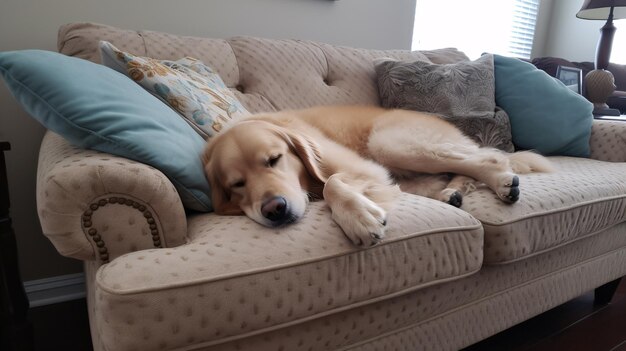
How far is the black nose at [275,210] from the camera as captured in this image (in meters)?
1.02

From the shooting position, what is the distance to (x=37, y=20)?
177cm

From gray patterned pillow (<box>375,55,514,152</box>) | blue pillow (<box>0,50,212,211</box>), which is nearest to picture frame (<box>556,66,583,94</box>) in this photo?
gray patterned pillow (<box>375,55,514,152</box>)

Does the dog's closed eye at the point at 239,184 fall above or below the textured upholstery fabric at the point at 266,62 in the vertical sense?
below

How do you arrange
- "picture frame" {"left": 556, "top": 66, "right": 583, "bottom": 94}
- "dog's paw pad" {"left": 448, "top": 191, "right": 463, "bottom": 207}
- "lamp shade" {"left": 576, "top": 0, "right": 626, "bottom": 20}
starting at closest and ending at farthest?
"dog's paw pad" {"left": 448, "top": 191, "right": 463, "bottom": 207} < "lamp shade" {"left": 576, "top": 0, "right": 626, "bottom": 20} < "picture frame" {"left": 556, "top": 66, "right": 583, "bottom": 94}

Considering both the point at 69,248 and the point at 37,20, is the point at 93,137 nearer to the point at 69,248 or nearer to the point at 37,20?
the point at 69,248

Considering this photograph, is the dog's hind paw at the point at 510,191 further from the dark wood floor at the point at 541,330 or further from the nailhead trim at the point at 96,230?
the nailhead trim at the point at 96,230

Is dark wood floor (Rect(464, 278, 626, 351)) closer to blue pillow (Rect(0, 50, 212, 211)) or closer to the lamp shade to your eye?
blue pillow (Rect(0, 50, 212, 211))

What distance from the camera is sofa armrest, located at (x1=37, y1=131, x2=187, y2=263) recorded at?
0.85 metres

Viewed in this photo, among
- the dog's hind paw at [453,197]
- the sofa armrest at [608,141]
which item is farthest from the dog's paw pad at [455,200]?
the sofa armrest at [608,141]

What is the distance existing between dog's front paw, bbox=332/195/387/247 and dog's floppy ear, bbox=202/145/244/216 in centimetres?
32

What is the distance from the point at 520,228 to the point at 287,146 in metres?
0.79

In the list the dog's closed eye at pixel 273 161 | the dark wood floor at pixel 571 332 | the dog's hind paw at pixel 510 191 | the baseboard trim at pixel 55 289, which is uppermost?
the dog's closed eye at pixel 273 161

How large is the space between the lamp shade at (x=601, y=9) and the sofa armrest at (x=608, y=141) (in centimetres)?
134

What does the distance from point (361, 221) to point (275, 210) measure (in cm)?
22
